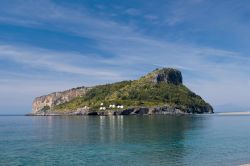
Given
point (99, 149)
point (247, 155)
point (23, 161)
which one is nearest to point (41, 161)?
point (23, 161)

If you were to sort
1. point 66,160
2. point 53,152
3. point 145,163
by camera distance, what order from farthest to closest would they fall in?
point 53,152, point 66,160, point 145,163

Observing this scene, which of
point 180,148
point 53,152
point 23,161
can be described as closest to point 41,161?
point 23,161

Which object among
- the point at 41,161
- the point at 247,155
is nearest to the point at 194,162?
the point at 247,155

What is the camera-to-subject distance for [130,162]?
218ft

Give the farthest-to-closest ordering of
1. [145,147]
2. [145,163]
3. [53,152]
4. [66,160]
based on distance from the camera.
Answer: [145,147] → [53,152] → [66,160] → [145,163]

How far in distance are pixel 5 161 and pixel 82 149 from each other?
20.5 m

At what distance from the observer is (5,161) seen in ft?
227

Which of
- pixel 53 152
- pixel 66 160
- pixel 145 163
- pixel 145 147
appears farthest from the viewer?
pixel 145 147

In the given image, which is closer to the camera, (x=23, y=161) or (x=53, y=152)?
(x=23, y=161)

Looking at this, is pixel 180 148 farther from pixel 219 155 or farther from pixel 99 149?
pixel 99 149

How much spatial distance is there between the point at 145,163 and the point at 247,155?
73.8ft

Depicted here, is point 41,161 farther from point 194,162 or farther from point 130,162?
point 194,162

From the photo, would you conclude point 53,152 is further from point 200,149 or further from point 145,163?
point 200,149

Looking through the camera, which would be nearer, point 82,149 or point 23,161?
point 23,161
